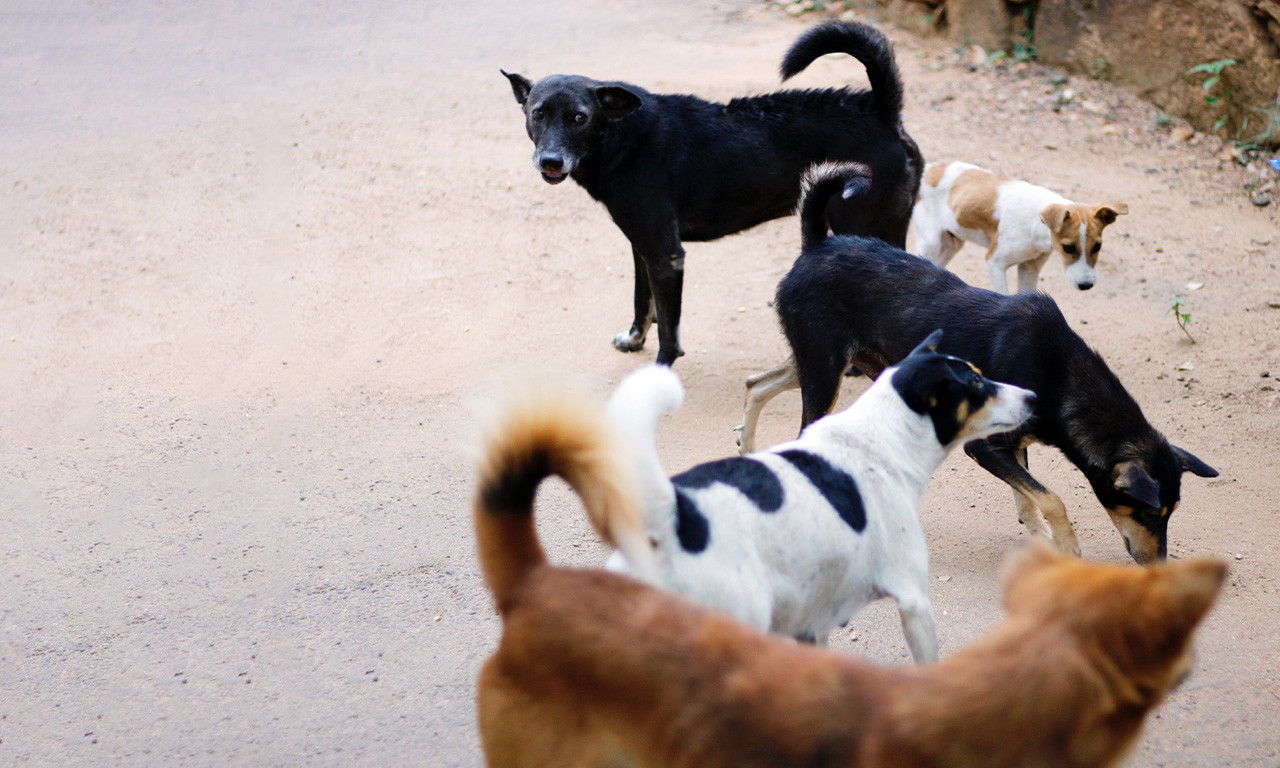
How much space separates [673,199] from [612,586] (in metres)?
3.59

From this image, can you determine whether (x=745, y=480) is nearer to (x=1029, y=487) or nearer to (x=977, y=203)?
(x=1029, y=487)

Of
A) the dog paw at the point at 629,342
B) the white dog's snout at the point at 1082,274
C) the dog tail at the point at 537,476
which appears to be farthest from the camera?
the dog paw at the point at 629,342

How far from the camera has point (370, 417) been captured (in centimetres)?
535

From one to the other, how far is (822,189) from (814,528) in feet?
6.21

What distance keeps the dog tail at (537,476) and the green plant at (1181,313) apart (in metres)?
4.55

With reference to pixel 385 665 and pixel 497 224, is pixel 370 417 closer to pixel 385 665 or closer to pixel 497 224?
pixel 385 665

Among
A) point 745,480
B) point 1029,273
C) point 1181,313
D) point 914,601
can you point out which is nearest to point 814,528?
point 745,480

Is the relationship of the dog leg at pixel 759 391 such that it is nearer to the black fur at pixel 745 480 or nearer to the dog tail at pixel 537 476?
the black fur at pixel 745 480

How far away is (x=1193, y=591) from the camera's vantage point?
5.59 ft

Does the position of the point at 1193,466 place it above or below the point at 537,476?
below

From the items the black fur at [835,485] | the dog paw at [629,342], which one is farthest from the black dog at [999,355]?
the dog paw at [629,342]

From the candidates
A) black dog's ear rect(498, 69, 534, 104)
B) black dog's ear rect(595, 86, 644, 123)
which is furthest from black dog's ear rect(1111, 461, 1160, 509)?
black dog's ear rect(498, 69, 534, 104)

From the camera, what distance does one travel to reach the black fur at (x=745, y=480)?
2.85 meters

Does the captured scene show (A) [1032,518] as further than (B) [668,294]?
No
